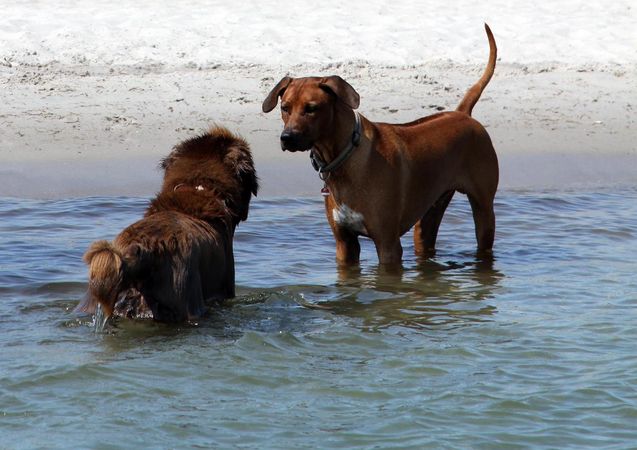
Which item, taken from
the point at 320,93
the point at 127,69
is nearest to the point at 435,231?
the point at 320,93

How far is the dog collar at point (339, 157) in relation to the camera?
7145mm

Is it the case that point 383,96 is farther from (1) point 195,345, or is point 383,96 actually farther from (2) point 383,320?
(1) point 195,345

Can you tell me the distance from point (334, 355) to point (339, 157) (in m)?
1.47

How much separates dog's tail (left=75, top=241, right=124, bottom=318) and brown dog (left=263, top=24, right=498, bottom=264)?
61.9 inches

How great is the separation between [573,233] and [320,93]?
3.35m

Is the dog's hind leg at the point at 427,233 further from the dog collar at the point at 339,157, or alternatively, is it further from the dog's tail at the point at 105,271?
the dog's tail at the point at 105,271

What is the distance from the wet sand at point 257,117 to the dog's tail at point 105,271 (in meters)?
4.62

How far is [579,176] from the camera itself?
11.4m

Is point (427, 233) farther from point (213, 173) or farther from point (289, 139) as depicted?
point (213, 173)

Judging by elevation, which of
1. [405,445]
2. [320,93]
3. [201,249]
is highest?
[320,93]

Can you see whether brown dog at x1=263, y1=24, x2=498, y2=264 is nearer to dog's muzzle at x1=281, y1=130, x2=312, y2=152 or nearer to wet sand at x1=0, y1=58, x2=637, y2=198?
dog's muzzle at x1=281, y1=130, x2=312, y2=152

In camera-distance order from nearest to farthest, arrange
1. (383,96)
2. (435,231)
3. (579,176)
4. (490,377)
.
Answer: (490,377) → (435,231) → (579,176) → (383,96)

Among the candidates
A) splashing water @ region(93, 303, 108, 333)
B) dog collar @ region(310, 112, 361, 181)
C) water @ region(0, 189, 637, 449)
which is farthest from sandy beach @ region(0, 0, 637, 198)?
splashing water @ region(93, 303, 108, 333)

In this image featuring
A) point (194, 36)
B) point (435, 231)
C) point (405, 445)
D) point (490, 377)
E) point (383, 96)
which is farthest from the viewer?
point (194, 36)
